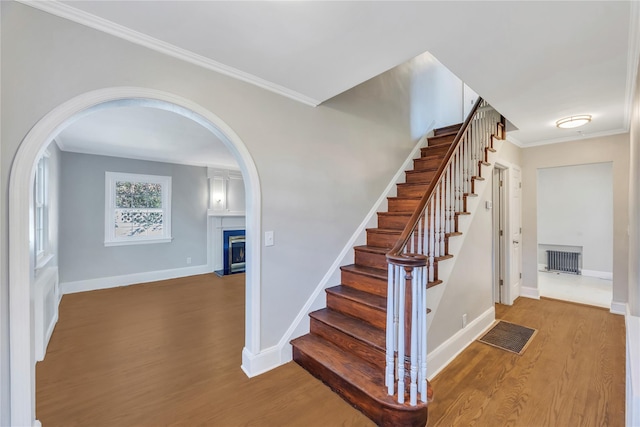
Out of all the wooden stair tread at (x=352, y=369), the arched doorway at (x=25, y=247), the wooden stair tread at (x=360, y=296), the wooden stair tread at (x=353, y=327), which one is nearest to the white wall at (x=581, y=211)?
the wooden stair tread at (x=360, y=296)

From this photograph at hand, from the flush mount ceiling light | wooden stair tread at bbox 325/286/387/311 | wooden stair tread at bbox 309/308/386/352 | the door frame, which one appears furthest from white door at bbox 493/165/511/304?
wooden stair tread at bbox 309/308/386/352

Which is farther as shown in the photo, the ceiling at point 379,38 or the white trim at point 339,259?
the white trim at point 339,259

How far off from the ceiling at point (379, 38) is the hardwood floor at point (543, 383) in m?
2.45

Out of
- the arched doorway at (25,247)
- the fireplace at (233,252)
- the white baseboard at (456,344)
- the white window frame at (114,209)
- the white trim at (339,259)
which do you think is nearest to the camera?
the arched doorway at (25,247)

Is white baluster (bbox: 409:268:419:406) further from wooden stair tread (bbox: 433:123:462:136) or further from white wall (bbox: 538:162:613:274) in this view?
white wall (bbox: 538:162:613:274)

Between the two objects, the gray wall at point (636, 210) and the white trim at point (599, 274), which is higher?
the gray wall at point (636, 210)

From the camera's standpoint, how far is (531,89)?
7.91 ft

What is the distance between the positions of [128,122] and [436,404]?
4.17 metres

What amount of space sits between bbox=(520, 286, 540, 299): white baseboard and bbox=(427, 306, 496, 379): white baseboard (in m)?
1.59

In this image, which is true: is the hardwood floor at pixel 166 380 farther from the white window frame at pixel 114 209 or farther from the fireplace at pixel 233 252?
the fireplace at pixel 233 252

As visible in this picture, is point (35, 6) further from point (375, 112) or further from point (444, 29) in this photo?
point (375, 112)

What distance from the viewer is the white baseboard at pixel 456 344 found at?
2271 mm

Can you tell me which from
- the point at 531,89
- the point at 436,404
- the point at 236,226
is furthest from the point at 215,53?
the point at 236,226

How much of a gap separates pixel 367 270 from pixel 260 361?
126cm
